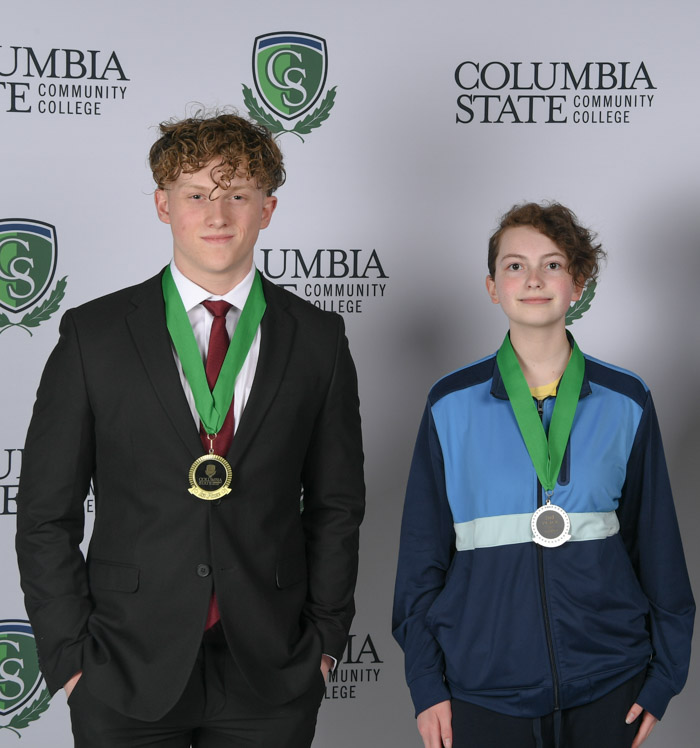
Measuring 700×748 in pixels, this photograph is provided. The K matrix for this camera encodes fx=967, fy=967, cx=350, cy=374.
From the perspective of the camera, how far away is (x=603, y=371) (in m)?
2.27

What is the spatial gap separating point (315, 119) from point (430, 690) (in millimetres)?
1938

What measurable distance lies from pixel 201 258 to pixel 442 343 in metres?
1.43

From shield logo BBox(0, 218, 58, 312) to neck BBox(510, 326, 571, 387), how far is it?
1.68 m

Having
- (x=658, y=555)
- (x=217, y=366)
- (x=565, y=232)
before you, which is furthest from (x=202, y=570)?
(x=565, y=232)

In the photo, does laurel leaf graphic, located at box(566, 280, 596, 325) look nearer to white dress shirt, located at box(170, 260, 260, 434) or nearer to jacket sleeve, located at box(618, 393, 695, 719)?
jacket sleeve, located at box(618, 393, 695, 719)

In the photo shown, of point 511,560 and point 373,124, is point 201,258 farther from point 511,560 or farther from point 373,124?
point 373,124

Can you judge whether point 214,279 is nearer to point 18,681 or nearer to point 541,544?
point 541,544


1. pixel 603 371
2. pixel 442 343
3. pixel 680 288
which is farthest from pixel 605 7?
pixel 603 371

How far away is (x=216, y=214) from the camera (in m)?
2.01

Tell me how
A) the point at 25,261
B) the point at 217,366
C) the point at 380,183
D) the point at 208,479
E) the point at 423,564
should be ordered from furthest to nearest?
the point at 380,183, the point at 25,261, the point at 423,564, the point at 217,366, the point at 208,479

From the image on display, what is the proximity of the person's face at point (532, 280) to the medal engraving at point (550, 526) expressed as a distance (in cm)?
43

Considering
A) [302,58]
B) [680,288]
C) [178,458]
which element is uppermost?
[302,58]

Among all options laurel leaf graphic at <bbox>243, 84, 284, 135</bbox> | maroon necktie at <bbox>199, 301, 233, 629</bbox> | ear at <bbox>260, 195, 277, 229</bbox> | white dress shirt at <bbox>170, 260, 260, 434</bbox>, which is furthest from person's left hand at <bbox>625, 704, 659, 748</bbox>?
laurel leaf graphic at <bbox>243, 84, 284, 135</bbox>

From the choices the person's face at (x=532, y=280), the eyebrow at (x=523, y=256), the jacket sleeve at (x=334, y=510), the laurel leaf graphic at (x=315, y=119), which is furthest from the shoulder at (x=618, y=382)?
the laurel leaf graphic at (x=315, y=119)
